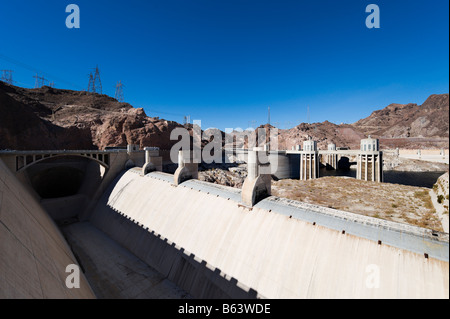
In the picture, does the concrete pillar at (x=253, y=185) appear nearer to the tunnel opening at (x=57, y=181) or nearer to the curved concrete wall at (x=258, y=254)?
the curved concrete wall at (x=258, y=254)

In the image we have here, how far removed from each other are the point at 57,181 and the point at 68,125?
19.6 m

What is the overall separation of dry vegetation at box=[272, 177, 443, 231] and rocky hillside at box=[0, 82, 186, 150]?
4199 cm

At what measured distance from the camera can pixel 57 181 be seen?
37562mm

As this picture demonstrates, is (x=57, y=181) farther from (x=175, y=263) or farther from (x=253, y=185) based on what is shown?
(x=253, y=185)

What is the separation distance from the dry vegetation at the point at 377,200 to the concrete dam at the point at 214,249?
12.7 metres

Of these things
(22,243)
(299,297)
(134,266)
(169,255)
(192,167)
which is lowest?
(134,266)

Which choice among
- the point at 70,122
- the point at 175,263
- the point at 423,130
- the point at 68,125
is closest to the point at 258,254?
the point at 175,263

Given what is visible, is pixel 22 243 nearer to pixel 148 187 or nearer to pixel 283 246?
pixel 283 246

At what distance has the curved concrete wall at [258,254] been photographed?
341 inches

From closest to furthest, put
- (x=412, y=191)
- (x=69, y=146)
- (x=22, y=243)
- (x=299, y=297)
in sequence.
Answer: (x=22, y=243) < (x=299, y=297) < (x=412, y=191) < (x=69, y=146)

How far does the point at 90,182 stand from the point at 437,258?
45687 mm

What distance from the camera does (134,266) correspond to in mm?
18531

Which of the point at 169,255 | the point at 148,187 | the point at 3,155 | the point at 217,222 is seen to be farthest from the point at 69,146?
the point at 217,222

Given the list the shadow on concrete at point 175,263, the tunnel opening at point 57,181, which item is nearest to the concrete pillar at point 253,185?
the shadow on concrete at point 175,263
